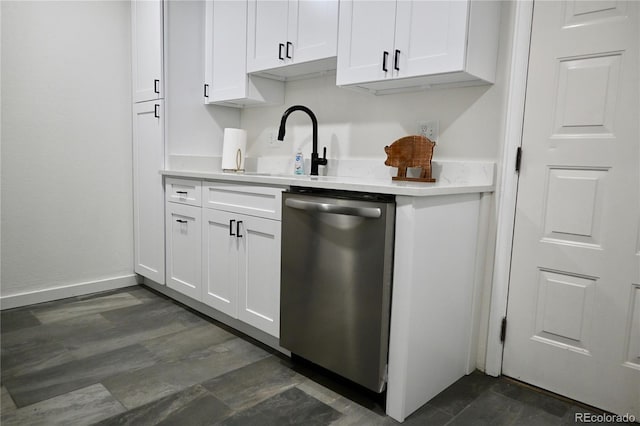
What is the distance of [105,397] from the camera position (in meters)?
1.76

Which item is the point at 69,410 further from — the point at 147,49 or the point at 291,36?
the point at 147,49

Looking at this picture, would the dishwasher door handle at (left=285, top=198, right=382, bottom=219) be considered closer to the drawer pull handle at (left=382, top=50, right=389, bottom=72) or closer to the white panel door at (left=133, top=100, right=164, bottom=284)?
the drawer pull handle at (left=382, top=50, right=389, bottom=72)

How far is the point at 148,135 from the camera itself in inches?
120

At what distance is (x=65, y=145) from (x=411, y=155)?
92.0 inches

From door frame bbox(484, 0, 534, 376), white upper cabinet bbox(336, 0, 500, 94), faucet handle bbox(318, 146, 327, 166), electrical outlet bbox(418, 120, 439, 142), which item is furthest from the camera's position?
A: faucet handle bbox(318, 146, 327, 166)

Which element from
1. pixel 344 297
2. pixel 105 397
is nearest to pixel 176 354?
pixel 105 397

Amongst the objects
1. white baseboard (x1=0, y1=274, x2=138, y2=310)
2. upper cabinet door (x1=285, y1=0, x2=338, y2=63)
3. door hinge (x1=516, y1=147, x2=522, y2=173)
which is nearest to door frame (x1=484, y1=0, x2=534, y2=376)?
door hinge (x1=516, y1=147, x2=522, y2=173)

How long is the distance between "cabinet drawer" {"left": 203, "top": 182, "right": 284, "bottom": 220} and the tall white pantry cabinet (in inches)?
26.5

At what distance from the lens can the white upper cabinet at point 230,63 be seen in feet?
9.00

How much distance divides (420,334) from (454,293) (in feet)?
1.02

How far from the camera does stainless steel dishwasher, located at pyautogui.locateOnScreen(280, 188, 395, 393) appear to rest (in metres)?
1.61

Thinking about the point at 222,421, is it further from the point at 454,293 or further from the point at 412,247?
the point at 454,293

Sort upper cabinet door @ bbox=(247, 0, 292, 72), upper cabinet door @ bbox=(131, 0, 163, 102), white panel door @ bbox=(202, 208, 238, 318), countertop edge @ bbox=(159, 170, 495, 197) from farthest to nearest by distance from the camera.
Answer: upper cabinet door @ bbox=(131, 0, 163, 102), upper cabinet door @ bbox=(247, 0, 292, 72), white panel door @ bbox=(202, 208, 238, 318), countertop edge @ bbox=(159, 170, 495, 197)

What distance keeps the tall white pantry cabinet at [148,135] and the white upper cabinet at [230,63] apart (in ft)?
1.04
